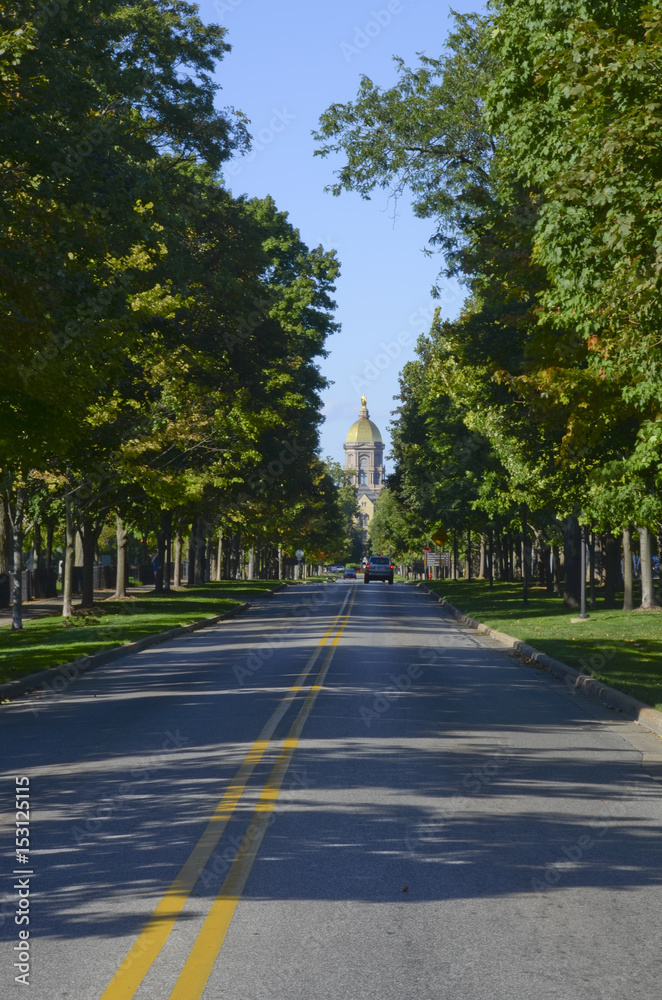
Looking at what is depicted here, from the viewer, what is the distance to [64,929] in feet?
17.8

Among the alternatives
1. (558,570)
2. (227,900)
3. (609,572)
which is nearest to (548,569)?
(558,570)

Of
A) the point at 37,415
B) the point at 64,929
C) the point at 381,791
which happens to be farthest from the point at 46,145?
the point at 64,929

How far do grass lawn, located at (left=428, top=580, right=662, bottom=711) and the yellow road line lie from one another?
569 centimetres

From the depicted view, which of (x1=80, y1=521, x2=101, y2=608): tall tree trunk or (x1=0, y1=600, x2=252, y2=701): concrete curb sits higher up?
(x1=80, y1=521, x2=101, y2=608): tall tree trunk

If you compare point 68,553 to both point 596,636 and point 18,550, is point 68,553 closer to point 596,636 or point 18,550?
point 18,550

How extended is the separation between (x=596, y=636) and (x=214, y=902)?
1878 centimetres

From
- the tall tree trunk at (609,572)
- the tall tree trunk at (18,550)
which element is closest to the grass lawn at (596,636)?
the tall tree trunk at (609,572)

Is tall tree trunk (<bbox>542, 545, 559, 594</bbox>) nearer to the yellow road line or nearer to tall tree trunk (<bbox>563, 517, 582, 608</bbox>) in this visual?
tall tree trunk (<bbox>563, 517, 582, 608</bbox>)

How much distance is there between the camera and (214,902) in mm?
5809

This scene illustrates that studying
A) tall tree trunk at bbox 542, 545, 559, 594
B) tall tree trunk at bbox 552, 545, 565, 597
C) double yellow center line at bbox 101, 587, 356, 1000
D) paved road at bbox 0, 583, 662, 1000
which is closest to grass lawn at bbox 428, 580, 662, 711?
paved road at bbox 0, 583, 662, 1000

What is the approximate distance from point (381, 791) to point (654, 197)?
605 cm

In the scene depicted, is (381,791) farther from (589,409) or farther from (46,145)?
(46,145)

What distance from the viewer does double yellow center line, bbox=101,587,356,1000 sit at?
187 inches

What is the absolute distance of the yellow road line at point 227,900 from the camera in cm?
475
